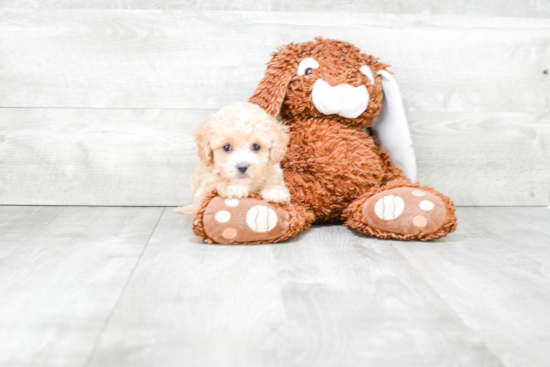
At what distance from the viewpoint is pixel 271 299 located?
77cm

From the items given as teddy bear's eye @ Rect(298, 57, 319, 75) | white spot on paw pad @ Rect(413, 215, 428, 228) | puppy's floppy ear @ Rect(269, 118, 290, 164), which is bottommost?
white spot on paw pad @ Rect(413, 215, 428, 228)

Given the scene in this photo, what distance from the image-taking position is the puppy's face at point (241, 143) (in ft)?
3.26

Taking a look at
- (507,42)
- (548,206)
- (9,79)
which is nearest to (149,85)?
(9,79)

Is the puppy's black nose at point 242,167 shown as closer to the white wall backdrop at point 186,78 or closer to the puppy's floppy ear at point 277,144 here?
the puppy's floppy ear at point 277,144

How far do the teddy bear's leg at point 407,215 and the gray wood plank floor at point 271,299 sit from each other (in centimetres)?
3

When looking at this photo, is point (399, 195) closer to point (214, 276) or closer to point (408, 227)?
point (408, 227)

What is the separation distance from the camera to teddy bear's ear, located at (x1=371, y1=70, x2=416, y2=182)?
1.23 meters

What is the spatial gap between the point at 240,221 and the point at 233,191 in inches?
2.7

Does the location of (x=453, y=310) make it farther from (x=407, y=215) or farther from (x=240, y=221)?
(x=240, y=221)

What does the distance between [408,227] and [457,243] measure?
5.2 inches

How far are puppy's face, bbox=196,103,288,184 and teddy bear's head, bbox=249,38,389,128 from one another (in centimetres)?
13

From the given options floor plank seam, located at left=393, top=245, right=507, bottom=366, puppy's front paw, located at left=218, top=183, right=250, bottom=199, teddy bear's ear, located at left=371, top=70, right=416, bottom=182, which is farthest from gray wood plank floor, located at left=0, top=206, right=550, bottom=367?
teddy bear's ear, located at left=371, top=70, right=416, bottom=182

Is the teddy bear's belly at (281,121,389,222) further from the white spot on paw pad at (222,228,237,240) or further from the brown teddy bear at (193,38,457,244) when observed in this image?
the white spot on paw pad at (222,228,237,240)

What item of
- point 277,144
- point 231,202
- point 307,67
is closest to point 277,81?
point 307,67
